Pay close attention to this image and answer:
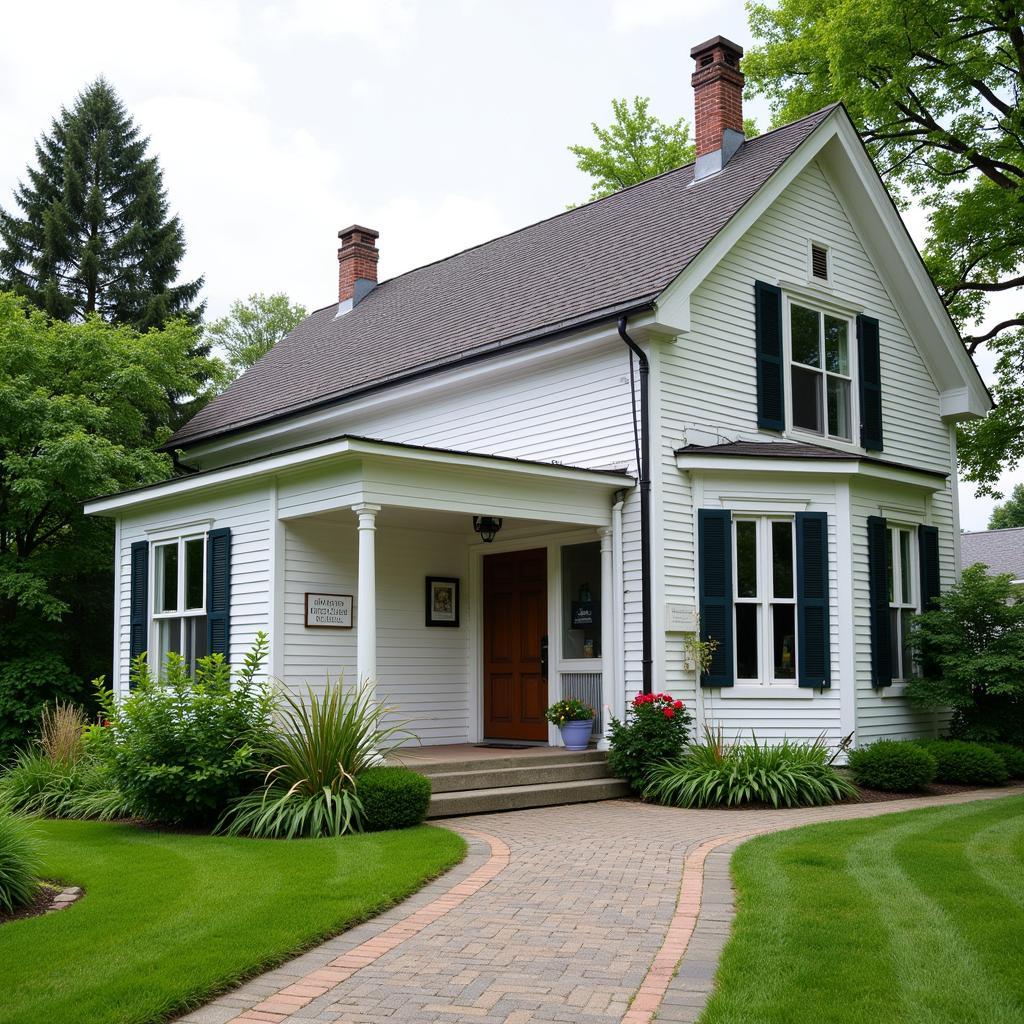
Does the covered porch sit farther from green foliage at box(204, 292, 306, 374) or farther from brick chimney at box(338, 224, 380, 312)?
green foliage at box(204, 292, 306, 374)

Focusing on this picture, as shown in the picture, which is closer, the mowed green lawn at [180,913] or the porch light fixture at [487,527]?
the mowed green lawn at [180,913]

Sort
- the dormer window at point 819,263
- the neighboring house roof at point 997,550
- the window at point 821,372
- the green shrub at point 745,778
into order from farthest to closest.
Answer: the neighboring house roof at point 997,550 < the dormer window at point 819,263 < the window at point 821,372 < the green shrub at point 745,778

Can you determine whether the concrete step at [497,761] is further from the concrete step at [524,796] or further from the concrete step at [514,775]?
the concrete step at [524,796]

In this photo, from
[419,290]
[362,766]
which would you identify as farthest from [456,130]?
[362,766]

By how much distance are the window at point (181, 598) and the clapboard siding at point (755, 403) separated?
553 centimetres

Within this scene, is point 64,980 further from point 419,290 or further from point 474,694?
point 419,290

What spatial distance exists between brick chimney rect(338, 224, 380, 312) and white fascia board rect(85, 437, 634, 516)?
9.04m

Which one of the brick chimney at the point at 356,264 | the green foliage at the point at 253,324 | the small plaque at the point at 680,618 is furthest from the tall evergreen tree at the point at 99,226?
the small plaque at the point at 680,618

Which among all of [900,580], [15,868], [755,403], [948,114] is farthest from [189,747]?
[948,114]

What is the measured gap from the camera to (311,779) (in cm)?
963

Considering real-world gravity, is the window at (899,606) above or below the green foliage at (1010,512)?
below

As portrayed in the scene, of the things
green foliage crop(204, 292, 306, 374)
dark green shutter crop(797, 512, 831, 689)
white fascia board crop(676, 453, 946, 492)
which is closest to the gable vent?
white fascia board crop(676, 453, 946, 492)

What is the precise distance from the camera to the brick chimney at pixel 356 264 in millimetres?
21781

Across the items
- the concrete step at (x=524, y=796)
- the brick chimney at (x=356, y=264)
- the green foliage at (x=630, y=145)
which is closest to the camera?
the concrete step at (x=524, y=796)
